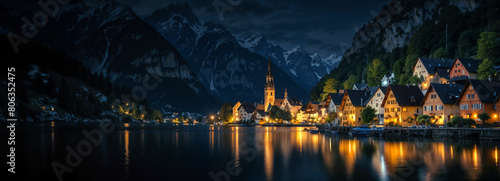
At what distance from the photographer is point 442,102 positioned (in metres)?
89.3

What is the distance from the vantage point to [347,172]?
36.9 meters

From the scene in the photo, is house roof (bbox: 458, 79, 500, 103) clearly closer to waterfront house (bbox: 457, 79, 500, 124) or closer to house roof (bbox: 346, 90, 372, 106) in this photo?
waterfront house (bbox: 457, 79, 500, 124)

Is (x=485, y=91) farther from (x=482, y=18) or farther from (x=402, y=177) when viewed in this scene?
Answer: (x=482, y=18)

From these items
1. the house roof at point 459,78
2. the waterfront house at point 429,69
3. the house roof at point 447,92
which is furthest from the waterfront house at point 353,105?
the house roof at point 447,92

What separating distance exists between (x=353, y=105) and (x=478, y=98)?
159 feet

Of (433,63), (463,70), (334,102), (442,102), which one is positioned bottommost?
(442,102)

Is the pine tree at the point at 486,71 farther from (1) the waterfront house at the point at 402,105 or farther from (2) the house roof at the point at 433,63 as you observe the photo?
(2) the house roof at the point at 433,63

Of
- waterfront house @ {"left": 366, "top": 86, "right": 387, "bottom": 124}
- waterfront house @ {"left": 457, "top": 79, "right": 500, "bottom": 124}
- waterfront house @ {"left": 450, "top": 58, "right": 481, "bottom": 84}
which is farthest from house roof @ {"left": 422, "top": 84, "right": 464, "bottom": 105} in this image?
waterfront house @ {"left": 366, "top": 86, "right": 387, "bottom": 124}

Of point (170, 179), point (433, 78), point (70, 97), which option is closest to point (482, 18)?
point (433, 78)

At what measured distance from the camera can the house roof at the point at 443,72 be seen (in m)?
116

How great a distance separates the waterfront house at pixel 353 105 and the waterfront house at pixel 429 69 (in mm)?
17248

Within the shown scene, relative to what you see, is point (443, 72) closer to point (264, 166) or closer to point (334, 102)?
point (334, 102)

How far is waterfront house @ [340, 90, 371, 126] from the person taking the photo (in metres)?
128

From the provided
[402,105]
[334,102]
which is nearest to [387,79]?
[334,102]
